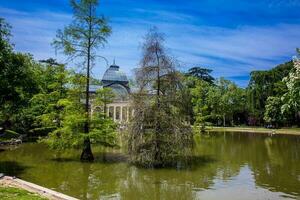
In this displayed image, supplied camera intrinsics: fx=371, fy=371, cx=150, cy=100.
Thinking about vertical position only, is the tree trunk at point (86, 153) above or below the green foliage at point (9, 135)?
below

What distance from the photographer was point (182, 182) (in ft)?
54.6

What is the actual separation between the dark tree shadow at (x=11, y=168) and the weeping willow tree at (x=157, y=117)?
5.81 meters

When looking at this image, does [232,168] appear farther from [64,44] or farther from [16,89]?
[16,89]

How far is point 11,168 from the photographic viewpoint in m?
19.8

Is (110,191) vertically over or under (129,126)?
under

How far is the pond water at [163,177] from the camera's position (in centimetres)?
1456

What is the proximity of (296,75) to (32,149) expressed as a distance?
77.2ft

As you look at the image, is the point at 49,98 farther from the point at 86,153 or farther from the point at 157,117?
the point at 157,117

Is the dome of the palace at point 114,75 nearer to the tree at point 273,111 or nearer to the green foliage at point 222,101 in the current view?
the green foliage at point 222,101

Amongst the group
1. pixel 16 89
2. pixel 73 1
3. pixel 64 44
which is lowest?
pixel 16 89

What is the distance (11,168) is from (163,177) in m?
8.33

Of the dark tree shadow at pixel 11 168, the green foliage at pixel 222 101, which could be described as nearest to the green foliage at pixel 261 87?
the green foliage at pixel 222 101

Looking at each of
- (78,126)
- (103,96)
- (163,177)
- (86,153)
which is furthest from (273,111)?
(163,177)

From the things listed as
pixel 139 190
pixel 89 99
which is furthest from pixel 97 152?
pixel 139 190
